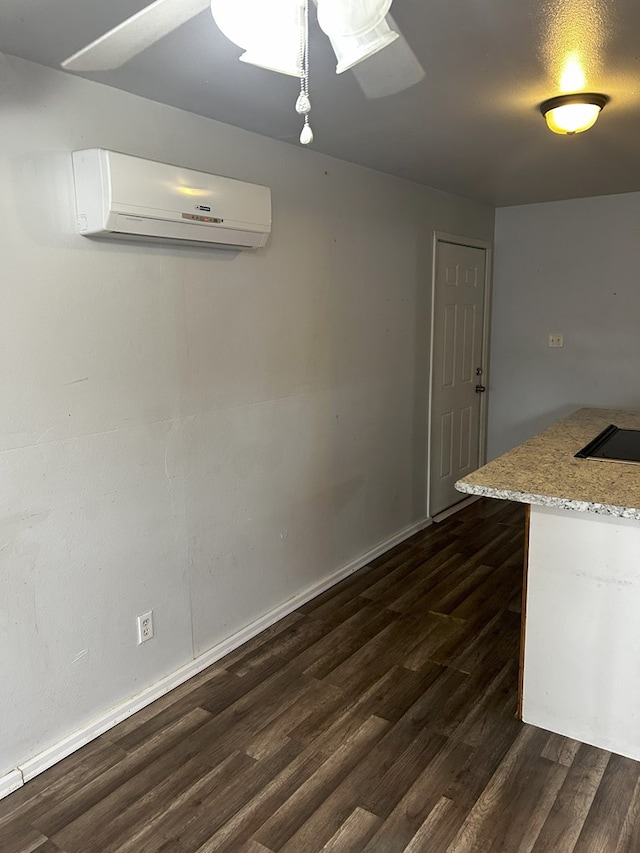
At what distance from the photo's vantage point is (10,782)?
1966 millimetres

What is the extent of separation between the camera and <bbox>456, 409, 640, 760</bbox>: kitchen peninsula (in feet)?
6.70

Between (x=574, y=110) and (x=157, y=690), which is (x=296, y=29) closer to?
(x=574, y=110)

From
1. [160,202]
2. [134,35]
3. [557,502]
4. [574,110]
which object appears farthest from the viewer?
[574,110]

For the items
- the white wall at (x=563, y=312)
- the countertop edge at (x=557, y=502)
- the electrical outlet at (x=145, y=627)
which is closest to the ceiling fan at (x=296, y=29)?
the countertop edge at (x=557, y=502)

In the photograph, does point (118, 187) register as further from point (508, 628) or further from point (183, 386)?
point (508, 628)

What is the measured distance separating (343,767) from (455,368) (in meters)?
3.01

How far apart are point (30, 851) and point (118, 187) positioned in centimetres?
196

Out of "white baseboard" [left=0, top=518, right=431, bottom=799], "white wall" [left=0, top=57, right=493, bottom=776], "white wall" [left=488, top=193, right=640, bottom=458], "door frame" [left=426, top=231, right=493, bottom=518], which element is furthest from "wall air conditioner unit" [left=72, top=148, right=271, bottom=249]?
"white wall" [left=488, top=193, right=640, bottom=458]

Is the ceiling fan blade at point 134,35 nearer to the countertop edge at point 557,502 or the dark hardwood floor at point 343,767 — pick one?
the countertop edge at point 557,502

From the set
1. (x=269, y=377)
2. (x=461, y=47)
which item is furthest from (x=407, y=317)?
(x=461, y=47)

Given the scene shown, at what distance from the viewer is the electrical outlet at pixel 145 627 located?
2.37 meters

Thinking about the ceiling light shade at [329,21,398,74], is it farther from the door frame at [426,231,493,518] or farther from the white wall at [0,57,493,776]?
the door frame at [426,231,493,518]

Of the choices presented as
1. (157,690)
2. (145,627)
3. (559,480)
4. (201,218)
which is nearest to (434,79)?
(201,218)

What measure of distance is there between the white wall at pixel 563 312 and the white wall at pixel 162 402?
1.47 metres
